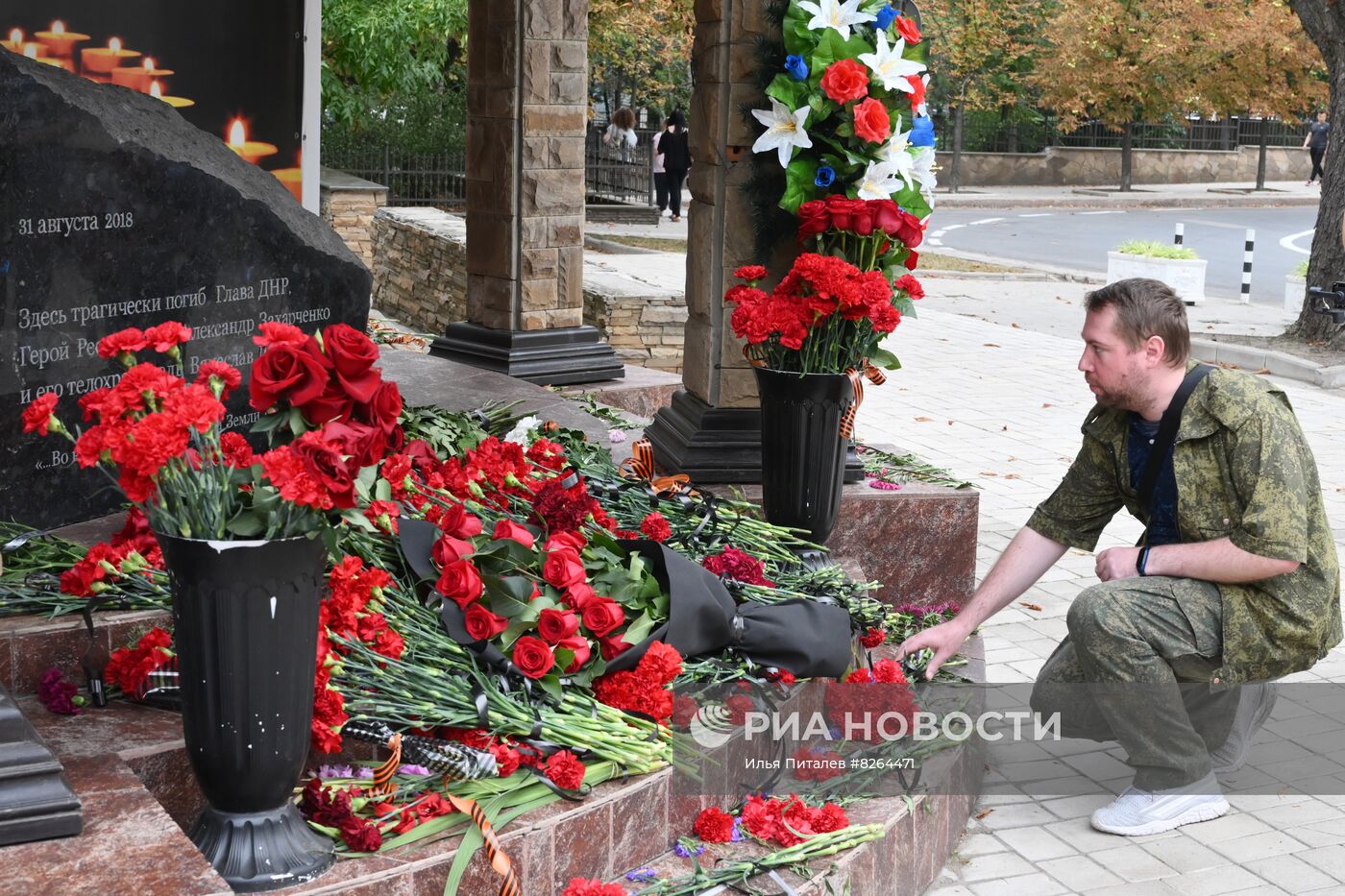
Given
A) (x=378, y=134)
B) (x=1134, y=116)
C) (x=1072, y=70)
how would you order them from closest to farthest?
(x=378, y=134)
(x=1072, y=70)
(x=1134, y=116)

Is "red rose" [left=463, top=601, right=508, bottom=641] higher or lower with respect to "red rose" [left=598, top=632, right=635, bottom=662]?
higher

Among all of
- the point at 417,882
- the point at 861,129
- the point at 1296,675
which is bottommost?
the point at 1296,675

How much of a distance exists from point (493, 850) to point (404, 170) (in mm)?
20304

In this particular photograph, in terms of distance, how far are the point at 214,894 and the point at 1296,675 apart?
4337 mm

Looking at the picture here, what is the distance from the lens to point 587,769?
3.30m

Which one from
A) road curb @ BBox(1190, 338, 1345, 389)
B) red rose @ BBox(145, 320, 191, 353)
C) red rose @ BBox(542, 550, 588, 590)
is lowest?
road curb @ BBox(1190, 338, 1345, 389)

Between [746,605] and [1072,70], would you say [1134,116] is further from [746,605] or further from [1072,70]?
[746,605]

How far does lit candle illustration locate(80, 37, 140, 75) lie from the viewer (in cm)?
763

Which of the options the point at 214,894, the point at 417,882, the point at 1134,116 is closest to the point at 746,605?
the point at 417,882

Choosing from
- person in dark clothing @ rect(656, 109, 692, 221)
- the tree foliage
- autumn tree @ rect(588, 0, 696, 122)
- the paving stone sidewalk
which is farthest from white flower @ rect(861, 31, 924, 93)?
person in dark clothing @ rect(656, 109, 692, 221)

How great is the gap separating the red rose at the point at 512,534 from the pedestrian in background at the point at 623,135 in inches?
974

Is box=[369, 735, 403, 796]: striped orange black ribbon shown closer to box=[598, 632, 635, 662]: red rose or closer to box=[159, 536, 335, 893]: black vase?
box=[159, 536, 335, 893]: black vase

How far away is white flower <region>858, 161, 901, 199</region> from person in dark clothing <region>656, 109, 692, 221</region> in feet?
65.9

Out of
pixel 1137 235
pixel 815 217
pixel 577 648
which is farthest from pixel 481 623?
pixel 1137 235
